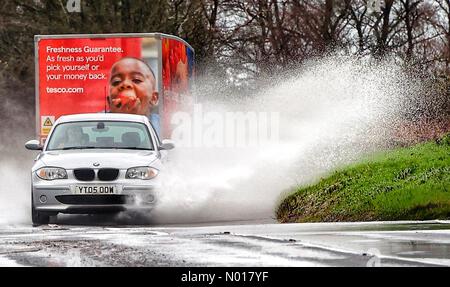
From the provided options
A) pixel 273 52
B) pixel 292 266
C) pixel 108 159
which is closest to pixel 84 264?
pixel 292 266

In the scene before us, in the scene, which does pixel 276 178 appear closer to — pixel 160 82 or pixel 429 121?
pixel 160 82

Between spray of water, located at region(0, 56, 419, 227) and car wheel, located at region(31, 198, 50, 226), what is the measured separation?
0.54 m

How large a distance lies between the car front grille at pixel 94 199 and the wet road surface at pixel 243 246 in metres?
2.44

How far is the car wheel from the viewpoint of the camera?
17.5 metres

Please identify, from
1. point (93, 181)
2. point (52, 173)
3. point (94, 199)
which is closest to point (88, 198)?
point (94, 199)

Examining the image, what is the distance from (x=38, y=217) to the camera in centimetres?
1753

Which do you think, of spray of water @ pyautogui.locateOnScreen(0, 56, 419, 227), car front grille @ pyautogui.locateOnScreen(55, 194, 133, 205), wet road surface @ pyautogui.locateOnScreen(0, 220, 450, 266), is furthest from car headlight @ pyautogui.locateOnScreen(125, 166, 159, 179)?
wet road surface @ pyautogui.locateOnScreen(0, 220, 450, 266)

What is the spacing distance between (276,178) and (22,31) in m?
19.1

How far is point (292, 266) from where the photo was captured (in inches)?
365

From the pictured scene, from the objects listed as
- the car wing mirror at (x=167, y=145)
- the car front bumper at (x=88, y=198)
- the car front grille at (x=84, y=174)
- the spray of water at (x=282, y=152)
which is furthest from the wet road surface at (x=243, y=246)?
the spray of water at (x=282, y=152)

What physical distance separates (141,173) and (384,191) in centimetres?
326

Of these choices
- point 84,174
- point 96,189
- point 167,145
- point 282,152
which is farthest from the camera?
point 282,152

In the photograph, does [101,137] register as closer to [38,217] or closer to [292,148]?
[38,217]

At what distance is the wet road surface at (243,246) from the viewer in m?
9.82
